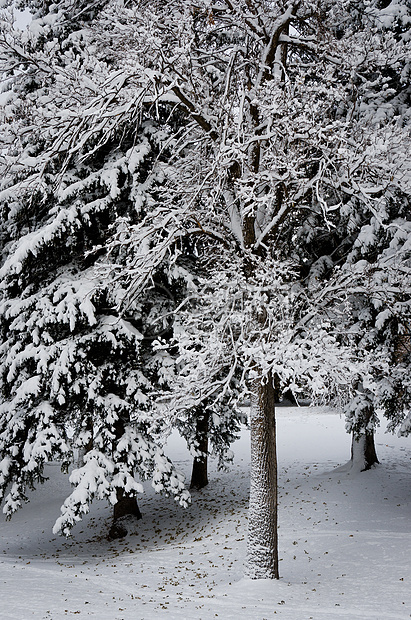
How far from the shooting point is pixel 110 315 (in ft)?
34.0

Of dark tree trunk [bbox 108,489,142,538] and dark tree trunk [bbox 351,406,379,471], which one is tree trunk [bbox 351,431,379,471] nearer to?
dark tree trunk [bbox 351,406,379,471]

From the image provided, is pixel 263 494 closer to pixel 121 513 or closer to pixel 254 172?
pixel 254 172

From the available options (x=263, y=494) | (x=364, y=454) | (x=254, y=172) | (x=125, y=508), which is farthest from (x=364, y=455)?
(x=254, y=172)

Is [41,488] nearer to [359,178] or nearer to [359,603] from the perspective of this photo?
[359,603]

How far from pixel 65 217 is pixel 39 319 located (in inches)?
75.1

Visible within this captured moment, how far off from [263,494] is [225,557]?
220cm

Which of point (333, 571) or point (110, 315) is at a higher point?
point (110, 315)

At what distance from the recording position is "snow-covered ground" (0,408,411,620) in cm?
665

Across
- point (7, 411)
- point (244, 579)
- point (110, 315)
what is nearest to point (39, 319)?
point (110, 315)

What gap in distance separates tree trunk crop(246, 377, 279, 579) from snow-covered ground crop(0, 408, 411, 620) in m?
0.27

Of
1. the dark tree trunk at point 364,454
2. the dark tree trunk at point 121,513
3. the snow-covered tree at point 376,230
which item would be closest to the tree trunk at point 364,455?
the dark tree trunk at point 364,454

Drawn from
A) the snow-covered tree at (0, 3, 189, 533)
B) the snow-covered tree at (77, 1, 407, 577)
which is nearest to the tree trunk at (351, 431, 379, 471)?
the snow-covered tree at (0, 3, 189, 533)

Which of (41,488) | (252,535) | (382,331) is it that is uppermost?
(382,331)

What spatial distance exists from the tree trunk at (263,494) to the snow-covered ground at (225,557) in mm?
269
